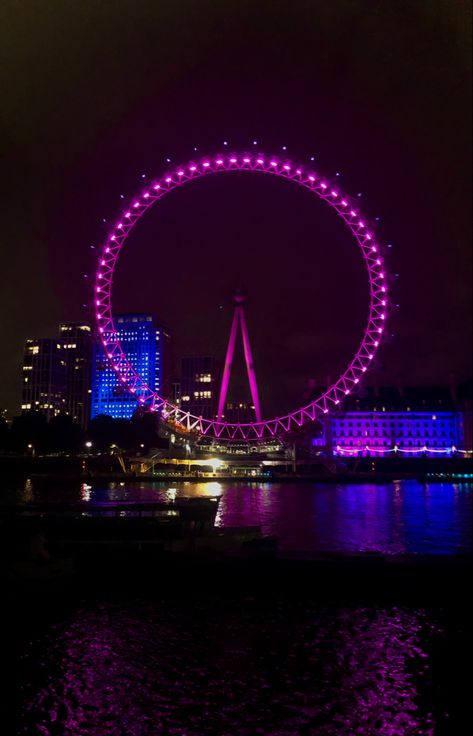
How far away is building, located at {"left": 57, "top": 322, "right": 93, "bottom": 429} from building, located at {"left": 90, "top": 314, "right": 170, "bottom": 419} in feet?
5.63

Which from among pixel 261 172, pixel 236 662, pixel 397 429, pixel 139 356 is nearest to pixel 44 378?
pixel 139 356

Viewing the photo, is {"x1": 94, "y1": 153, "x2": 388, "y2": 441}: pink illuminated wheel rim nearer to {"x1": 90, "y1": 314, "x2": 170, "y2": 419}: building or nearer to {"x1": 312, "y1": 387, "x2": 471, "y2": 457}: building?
{"x1": 312, "y1": 387, "x2": 471, "y2": 457}: building

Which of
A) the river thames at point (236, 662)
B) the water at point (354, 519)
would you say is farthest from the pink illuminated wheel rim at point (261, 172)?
the river thames at point (236, 662)

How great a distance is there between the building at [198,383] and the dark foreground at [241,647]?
14965 cm

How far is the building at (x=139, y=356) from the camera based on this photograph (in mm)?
159375

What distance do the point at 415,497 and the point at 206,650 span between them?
43067mm

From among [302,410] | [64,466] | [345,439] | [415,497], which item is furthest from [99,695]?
[345,439]

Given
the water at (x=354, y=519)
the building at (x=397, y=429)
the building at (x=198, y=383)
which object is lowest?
the water at (x=354, y=519)

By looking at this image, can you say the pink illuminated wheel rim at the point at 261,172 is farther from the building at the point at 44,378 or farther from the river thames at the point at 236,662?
the building at the point at 44,378

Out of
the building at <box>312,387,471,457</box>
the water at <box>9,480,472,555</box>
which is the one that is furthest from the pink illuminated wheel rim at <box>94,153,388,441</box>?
the building at <box>312,387,471,457</box>

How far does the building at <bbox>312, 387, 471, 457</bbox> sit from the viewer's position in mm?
113188

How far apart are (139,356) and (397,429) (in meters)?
70.8

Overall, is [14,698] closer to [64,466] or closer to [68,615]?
[68,615]

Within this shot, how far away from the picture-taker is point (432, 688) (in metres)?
10.9
